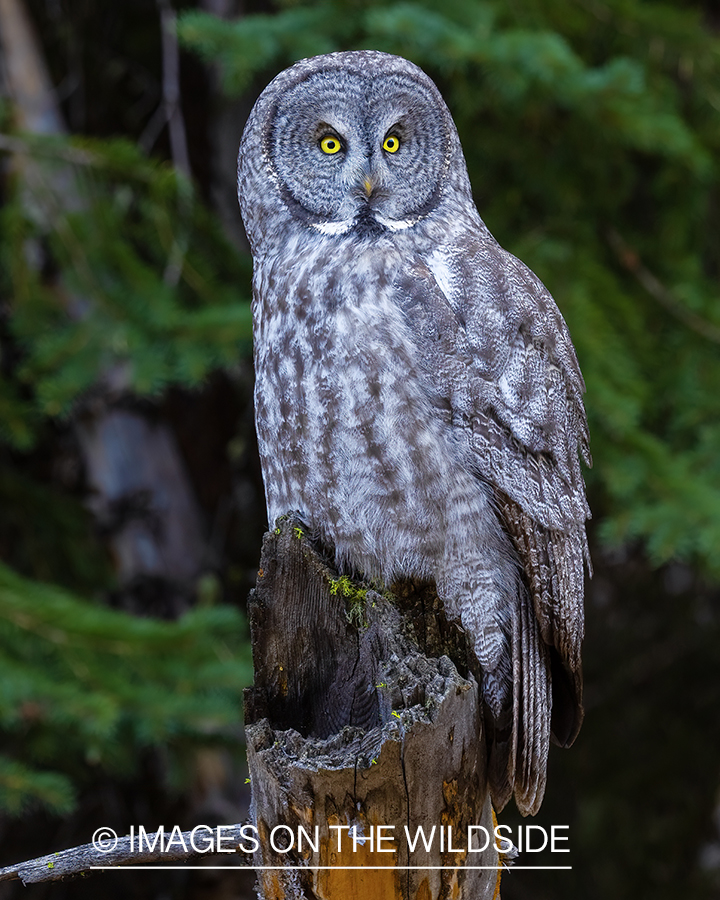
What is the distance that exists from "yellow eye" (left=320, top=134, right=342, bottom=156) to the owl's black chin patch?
175 millimetres

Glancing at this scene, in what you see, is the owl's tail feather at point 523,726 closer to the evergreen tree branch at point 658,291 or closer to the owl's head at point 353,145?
the owl's head at point 353,145

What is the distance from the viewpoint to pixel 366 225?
1928 millimetres

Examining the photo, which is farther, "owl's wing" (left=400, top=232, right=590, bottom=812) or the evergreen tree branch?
the evergreen tree branch

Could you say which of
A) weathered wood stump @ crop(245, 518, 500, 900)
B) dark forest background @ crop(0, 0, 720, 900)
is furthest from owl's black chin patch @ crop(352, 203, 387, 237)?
dark forest background @ crop(0, 0, 720, 900)

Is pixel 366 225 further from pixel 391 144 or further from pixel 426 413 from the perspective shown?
pixel 426 413

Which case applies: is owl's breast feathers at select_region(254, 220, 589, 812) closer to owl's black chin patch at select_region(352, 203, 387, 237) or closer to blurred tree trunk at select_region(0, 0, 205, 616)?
owl's black chin patch at select_region(352, 203, 387, 237)

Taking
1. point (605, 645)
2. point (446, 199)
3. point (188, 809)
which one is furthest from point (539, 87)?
point (188, 809)

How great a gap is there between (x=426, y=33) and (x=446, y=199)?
942mm

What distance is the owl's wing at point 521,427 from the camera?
1.81 m

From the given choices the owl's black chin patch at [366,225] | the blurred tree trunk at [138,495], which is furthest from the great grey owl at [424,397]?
the blurred tree trunk at [138,495]

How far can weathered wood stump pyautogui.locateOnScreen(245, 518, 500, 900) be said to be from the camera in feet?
4.67

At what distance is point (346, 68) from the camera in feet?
6.50

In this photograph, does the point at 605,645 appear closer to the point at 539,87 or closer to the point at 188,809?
the point at 188,809

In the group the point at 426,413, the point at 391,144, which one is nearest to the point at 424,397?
the point at 426,413
